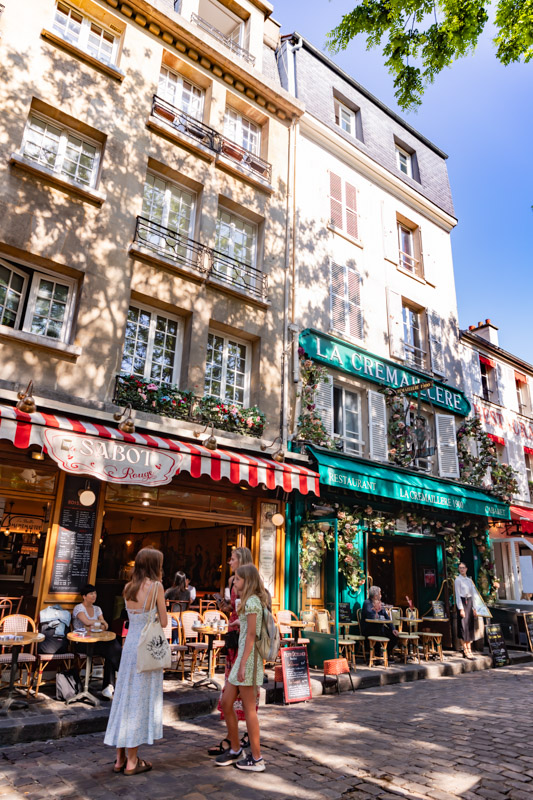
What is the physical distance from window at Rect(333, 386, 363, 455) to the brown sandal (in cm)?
776

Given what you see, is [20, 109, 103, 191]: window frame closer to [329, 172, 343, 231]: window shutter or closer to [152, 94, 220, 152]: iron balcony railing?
[152, 94, 220, 152]: iron balcony railing

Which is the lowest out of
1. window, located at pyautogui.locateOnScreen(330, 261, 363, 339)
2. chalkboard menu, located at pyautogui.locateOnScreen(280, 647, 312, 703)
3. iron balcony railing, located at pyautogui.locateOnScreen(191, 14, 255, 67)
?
chalkboard menu, located at pyautogui.locateOnScreen(280, 647, 312, 703)

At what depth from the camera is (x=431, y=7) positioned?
6.08 m

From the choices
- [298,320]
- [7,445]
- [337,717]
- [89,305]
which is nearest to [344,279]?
[298,320]

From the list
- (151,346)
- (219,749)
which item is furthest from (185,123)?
(219,749)

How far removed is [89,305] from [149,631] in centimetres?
531

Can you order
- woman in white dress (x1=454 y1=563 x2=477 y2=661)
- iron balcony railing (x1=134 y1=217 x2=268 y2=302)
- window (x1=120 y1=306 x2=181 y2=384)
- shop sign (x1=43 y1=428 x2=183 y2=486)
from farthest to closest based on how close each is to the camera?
woman in white dress (x1=454 y1=563 x2=477 y2=661), iron balcony railing (x1=134 y1=217 x2=268 y2=302), window (x1=120 y1=306 x2=181 y2=384), shop sign (x1=43 y1=428 x2=183 y2=486)

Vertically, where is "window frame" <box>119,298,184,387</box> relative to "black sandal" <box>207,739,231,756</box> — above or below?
above

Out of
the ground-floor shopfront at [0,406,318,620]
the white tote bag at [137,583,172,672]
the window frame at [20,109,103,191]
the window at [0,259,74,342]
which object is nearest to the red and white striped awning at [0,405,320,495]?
the ground-floor shopfront at [0,406,318,620]

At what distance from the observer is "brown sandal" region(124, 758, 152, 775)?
13.0ft

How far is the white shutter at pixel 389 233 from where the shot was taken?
13.9m

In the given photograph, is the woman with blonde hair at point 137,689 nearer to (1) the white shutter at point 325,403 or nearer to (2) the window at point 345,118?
(1) the white shutter at point 325,403

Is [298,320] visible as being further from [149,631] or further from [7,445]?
[149,631]

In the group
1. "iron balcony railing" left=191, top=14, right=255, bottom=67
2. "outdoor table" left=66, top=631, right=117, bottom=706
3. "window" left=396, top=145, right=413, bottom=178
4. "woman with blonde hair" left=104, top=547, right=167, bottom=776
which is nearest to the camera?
"woman with blonde hair" left=104, top=547, right=167, bottom=776
